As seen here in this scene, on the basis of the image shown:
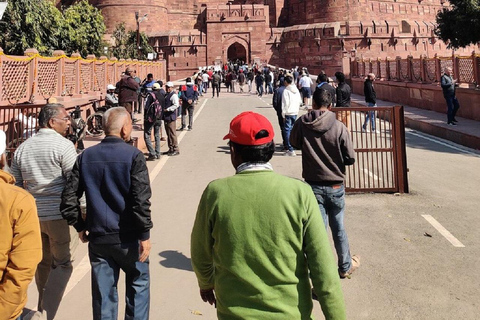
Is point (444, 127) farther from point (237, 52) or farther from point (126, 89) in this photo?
point (237, 52)

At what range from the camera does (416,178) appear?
7.85 m

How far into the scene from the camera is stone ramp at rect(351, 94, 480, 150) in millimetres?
11102

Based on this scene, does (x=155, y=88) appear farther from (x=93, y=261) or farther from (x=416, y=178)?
(x=93, y=261)

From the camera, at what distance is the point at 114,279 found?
299cm

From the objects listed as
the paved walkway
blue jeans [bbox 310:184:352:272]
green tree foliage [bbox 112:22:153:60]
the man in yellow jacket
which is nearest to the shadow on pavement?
the paved walkway

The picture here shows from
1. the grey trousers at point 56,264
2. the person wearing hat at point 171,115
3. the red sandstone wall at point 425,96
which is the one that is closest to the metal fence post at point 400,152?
the person wearing hat at point 171,115

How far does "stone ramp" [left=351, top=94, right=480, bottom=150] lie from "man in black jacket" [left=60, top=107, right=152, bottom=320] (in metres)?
9.59

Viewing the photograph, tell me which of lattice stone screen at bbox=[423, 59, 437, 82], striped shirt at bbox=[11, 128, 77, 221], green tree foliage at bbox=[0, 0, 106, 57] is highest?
green tree foliage at bbox=[0, 0, 106, 57]

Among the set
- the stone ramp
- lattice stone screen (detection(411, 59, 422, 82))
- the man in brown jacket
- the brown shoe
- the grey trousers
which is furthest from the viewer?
lattice stone screen (detection(411, 59, 422, 82))

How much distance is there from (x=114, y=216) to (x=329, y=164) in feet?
6.13

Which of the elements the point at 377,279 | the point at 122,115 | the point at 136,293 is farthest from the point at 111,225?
the point at 377,279

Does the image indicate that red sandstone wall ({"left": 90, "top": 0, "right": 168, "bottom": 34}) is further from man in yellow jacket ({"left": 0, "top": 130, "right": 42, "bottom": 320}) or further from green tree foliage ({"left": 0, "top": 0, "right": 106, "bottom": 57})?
Answer: man in yellow jacket ({"left": 0, "top": 130, "right": 42, "bottom": 320})

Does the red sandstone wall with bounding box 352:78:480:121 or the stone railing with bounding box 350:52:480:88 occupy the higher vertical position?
the stone railing with bounding box 350:52:480:88

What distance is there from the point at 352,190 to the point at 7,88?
21.9ft
